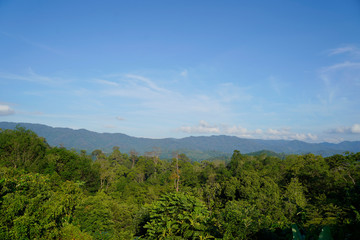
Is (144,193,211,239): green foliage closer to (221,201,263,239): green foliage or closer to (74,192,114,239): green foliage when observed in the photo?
(221,201,263,239): green foliage

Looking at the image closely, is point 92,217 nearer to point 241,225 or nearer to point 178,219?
point 178,219

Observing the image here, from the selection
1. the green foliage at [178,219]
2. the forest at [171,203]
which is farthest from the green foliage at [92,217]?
the green foliage at [178,219]

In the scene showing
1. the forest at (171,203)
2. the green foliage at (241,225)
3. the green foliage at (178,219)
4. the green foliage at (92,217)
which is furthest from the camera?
the green foliage at (92,217)

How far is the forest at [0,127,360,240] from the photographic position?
5625 millimetres

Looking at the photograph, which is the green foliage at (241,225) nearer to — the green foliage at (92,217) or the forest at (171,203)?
the forest at (171,203)

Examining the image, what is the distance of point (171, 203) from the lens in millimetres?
8109

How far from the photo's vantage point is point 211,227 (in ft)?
21.4

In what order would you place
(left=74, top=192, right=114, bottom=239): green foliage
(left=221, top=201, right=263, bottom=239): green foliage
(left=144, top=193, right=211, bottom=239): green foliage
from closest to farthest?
(left=221, top=201, right=263, bottom=239): green foliage → (left=144, top=193, right=211, bottom=239): green foliage → (left=74, top=192, right=114, bottom=239): green foliage

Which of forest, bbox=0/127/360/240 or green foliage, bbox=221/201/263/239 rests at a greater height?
green foliage, bbox=221/201/263/239

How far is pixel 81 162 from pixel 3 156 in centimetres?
1069

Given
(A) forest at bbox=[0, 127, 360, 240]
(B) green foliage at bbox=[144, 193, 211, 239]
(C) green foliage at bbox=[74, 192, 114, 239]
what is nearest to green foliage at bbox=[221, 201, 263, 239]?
(A) forest at bbox=[0, 127, 360, 240]

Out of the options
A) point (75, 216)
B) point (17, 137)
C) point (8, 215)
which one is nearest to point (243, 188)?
point (75, 216)

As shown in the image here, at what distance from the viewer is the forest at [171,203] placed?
18.5 ft

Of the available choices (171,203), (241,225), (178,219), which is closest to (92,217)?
(171,203)
